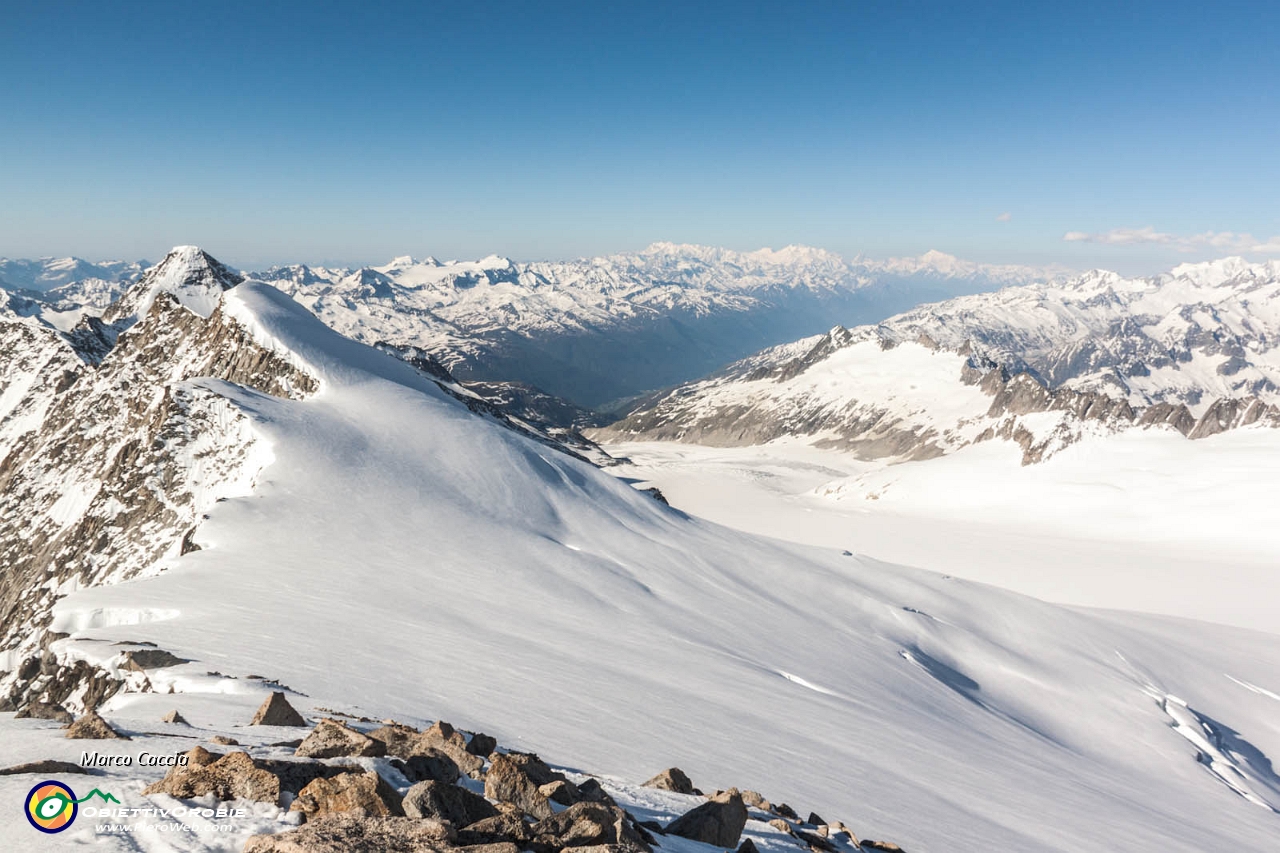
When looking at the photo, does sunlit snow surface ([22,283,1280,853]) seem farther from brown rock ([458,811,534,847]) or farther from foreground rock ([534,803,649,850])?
brown rock ([458,811,534,847])

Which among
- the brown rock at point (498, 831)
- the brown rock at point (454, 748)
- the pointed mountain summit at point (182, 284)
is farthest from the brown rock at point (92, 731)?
the pointed mountain summit at point (182, 284)

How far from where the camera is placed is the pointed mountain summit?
86.6m

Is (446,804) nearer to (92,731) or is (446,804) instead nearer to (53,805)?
(53,805)

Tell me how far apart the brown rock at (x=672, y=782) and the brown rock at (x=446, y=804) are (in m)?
5.66

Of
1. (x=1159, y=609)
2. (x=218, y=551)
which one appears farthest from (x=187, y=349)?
(x=1159, y=609)

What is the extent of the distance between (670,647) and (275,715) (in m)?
15.8

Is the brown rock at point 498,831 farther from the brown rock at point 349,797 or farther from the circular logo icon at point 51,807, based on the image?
the circular logo icon at point 51,807

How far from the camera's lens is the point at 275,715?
11.2 metres

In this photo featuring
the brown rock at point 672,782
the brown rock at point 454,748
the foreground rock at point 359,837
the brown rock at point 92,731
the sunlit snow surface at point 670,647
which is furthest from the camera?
the sunlit snow surface at point 670,647

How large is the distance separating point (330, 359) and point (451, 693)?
38.8m

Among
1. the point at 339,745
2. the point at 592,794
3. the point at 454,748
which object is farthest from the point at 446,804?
the point at 454,748

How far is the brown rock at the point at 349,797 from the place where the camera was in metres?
6.42

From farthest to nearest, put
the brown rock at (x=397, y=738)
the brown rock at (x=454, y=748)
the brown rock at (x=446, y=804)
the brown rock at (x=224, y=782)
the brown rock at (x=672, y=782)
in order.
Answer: the brown rock at (x=672, y=782), the brown rock at (x=454, y=748), the brown rock at (x=397, y=738), the brown rock at (x=224, y=782), the brown rock at (x=446, y=804)

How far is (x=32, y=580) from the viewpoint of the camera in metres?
37.0
